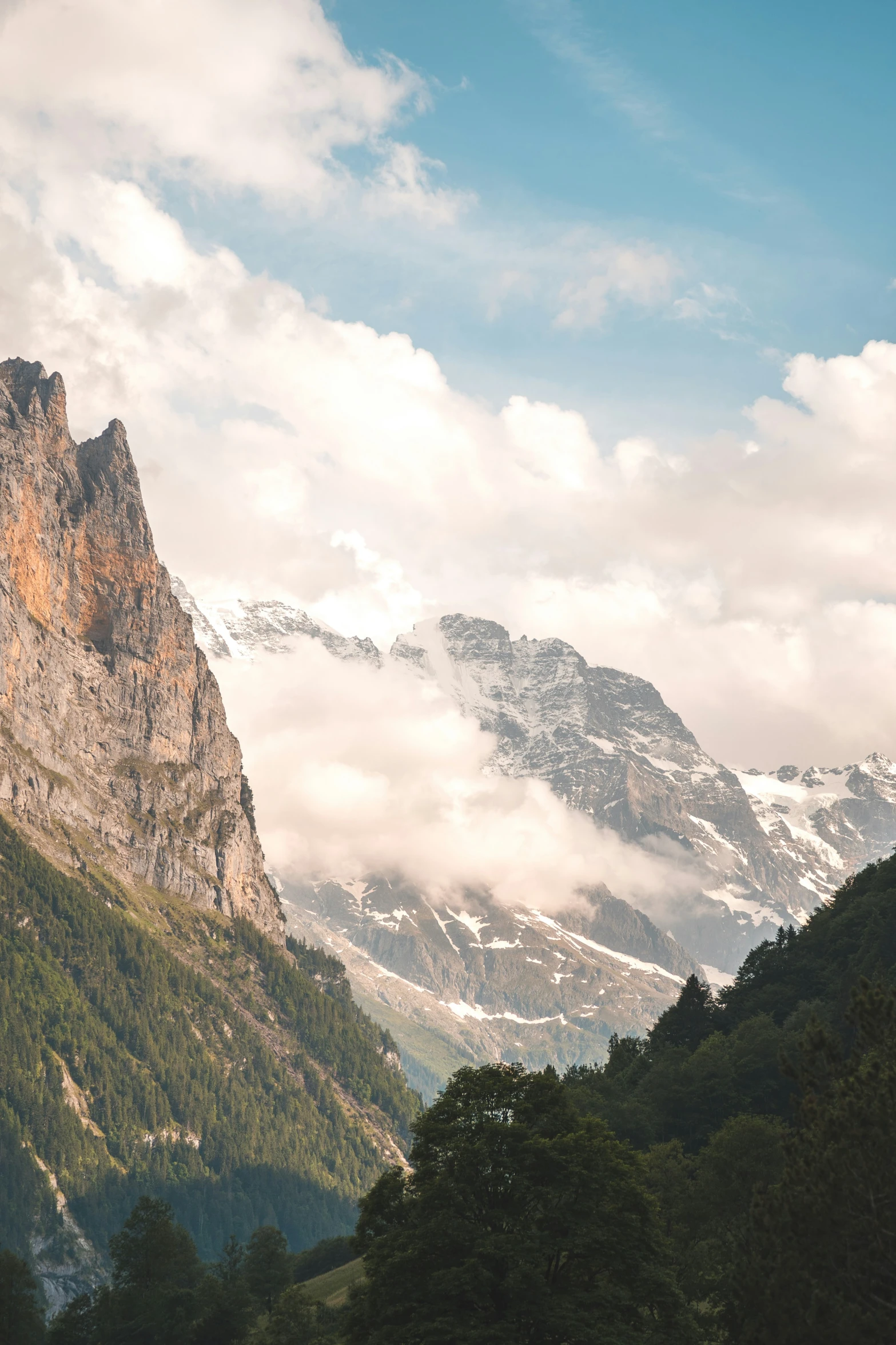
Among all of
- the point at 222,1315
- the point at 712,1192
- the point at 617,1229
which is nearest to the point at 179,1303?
the point at 222,1315

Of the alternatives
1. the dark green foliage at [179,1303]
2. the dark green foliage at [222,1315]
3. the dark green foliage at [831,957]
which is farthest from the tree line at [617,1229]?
the dark green foliage at [831,957]

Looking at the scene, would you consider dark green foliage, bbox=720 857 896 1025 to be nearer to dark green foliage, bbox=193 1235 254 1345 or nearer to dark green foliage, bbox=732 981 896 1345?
dark green foliage, bbox=193 1235 254 1345

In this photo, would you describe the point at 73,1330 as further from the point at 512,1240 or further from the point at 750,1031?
the point at 512,1240

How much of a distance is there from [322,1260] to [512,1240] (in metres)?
133

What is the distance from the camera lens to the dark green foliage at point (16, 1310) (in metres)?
101

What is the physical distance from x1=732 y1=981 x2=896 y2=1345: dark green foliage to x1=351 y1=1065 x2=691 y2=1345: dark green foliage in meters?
12.0

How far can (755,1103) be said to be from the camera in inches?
4437

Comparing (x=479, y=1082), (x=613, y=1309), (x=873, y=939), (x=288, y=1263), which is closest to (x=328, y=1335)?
(x=479, y=1082)

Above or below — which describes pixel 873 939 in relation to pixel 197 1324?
above

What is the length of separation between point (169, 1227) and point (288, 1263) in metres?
22.9

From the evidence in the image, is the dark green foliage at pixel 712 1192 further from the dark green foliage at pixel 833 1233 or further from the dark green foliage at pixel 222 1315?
the dark green foliage at pixel 222 1315

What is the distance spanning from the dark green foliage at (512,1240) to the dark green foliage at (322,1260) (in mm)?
118189

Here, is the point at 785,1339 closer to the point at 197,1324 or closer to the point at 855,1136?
the point at 855,1136

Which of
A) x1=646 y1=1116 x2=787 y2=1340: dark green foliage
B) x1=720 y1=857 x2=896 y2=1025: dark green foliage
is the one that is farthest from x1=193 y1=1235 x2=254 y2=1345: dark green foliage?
x1=720 y1=857 x2=896 y2=1025: dark green foliage
